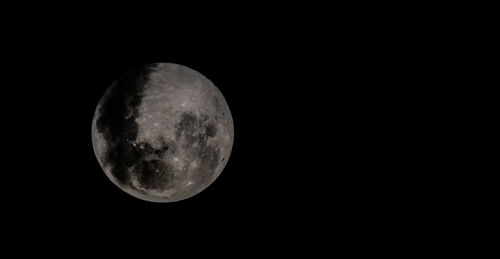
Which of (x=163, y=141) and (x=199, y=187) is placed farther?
(x=199, y=187)

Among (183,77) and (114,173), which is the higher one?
(183,77)

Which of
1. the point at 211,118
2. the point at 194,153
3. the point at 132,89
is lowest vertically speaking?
the point at 194,153

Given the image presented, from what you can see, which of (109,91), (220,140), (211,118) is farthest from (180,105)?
(109,91)

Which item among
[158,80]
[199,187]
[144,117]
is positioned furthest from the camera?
[199,187]

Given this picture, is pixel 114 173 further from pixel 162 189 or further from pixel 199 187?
pixel 199 187
